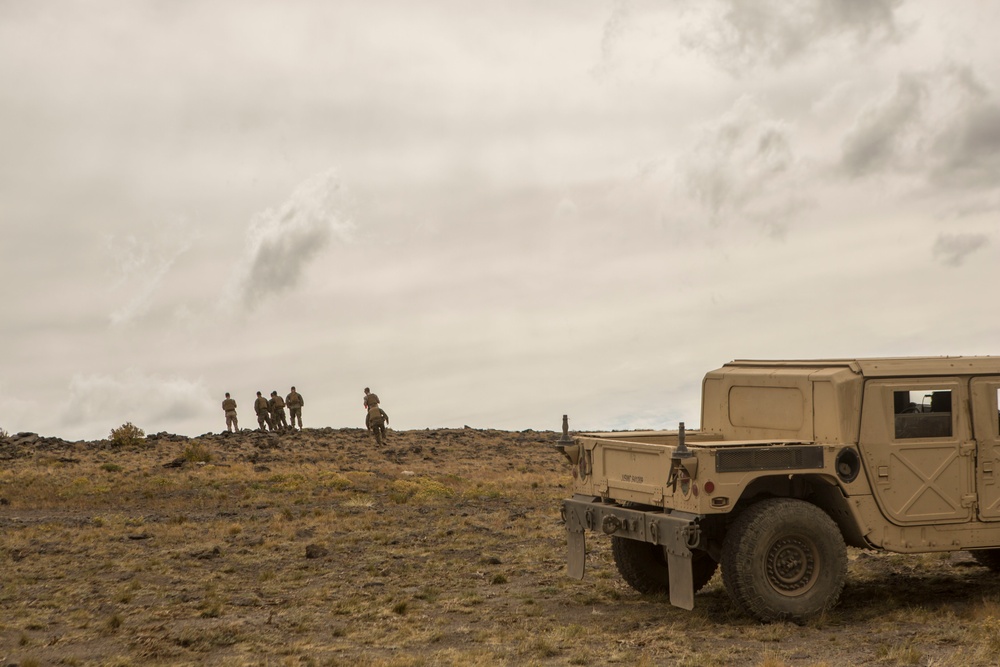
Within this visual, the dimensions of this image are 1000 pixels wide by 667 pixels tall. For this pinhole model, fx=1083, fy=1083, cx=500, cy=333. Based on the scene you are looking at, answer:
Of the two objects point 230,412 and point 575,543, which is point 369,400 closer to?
point 230,412

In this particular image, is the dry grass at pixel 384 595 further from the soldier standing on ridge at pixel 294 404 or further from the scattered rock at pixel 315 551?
the soldier standing on ridge at pixel 294 404

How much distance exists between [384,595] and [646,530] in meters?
3.71

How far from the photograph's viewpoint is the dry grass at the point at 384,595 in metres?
9.75

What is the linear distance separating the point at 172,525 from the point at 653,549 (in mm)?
10463

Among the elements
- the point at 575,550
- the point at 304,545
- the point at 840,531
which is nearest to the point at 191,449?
the point at 304,545

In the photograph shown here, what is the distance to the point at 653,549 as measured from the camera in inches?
488

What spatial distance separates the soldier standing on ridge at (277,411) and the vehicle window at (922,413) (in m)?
34.4

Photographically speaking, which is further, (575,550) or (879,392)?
(575,550)

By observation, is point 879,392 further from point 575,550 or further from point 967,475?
point 575,550

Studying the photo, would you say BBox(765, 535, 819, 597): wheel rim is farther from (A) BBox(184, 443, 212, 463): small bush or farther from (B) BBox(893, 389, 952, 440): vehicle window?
(A) BBox(184, 443, 212, 463): small bush

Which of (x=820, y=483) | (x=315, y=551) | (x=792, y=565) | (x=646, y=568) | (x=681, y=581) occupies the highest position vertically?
(x=820, y=483)

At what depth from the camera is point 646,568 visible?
40.1 feet

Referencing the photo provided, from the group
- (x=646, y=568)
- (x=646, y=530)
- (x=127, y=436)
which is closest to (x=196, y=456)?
(x=127, y=436)

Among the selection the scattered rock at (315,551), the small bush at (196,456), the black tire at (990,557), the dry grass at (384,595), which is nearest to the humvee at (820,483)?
the dry grass at (384,595)
